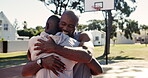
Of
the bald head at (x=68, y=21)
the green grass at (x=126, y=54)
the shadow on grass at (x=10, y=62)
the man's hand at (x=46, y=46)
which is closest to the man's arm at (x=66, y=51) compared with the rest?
the man's hand at (x=46, y=46)

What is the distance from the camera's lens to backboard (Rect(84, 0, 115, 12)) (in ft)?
42.7

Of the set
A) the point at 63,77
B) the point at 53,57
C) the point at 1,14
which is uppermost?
the point at 1,14

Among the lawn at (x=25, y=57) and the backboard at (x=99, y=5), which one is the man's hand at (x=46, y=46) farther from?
the backboard at (x=99, y=5)

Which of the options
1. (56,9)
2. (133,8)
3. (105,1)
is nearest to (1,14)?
(56,9)

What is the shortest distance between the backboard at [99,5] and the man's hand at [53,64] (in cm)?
1225

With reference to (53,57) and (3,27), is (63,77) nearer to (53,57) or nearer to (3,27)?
(53,57)

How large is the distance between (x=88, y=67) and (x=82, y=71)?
5 centimetres

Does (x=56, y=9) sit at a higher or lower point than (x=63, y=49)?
higher

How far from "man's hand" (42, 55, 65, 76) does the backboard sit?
12250 millimetres

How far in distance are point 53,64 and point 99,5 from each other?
41.3ft

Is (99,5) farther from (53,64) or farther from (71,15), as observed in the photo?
(53,64)

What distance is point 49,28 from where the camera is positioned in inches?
48.1

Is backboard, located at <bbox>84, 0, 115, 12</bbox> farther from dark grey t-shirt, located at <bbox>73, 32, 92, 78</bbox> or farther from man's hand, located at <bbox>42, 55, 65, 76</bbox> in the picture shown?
man's hand, located at <bbox>42, 55, 65, 76</bbox>

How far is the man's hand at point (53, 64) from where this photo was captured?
1089mm
